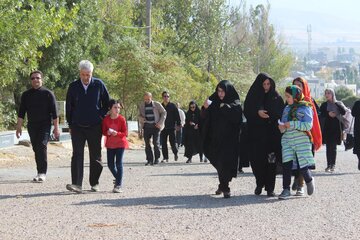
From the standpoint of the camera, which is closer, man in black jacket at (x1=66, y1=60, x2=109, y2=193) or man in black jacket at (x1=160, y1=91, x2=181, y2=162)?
man in black jacket at (x1=66, y1=60, x2=109, y2=193)

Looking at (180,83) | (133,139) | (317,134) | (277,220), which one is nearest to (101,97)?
(317,134)

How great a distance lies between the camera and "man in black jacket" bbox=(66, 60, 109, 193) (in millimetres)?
14109

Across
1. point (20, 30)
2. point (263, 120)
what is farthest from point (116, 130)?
point (20, 30)

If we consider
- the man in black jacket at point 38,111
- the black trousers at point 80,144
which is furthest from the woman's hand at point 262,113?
the man in black jacket at point 38,111

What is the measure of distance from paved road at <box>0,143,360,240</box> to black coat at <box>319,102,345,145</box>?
2523 millimetres

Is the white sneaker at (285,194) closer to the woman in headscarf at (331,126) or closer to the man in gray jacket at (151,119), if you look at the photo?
the woman in headscarf at (331,126)

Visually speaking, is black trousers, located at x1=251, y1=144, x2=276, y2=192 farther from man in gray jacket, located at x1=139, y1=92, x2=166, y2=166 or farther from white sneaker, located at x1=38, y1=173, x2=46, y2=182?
man in gray jacket, located at x1=139, y1=92, x2=166, y2=166

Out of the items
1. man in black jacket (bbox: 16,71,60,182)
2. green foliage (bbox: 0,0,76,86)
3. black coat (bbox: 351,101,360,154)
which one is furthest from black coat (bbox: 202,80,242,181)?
green foliage (bbox: 0,0,76,86)

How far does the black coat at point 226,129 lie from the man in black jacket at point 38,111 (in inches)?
125

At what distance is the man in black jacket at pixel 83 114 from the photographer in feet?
46.3

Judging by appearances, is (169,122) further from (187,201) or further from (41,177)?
(187,201)

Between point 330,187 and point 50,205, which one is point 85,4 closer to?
point 330,187

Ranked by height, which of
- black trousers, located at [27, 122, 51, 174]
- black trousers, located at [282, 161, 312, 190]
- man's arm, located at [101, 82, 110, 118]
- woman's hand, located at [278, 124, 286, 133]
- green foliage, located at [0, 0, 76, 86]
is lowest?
black trousers, located at [282, 161, 312, 190]

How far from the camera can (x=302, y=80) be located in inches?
559
